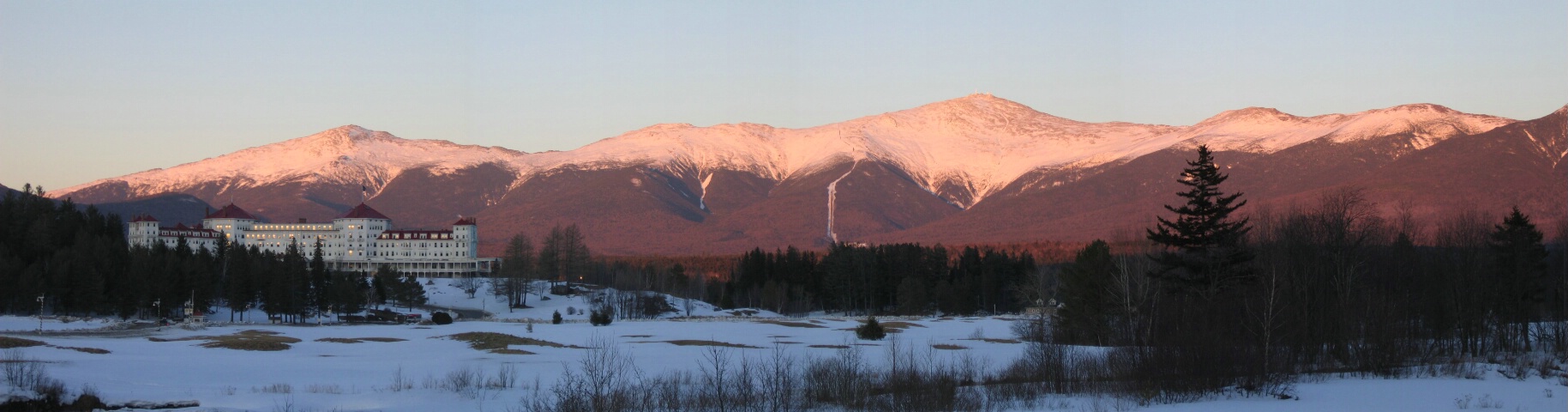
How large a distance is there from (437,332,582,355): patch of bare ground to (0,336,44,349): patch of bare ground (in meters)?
18.5

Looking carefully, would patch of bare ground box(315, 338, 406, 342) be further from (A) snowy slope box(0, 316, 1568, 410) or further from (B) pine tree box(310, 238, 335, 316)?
(B) pine tree box(310, 238, 335, 316)

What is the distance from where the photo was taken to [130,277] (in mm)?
92312

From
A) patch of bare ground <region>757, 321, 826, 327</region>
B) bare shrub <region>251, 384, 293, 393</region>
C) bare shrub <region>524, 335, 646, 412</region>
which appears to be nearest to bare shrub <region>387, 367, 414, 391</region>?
bare shrub <region>251, 384, 293, 393</region>

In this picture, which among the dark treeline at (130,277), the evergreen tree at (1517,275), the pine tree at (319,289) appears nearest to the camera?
the evergreen tree at (1517,275)

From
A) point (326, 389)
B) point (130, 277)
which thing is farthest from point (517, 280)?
point (326, 389)

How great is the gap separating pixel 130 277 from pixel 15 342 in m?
45.1

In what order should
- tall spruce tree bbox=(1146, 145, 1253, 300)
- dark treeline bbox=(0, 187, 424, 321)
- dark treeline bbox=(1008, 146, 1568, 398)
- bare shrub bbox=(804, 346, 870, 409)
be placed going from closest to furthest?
bare shrub bbox=(804, 346, 870, 409), dark treeline bbox=(1008, 146, 1568, 398), tall spruce tree bbox=(1146, 145, 1253, 300), dark treeline bbox=(0, 187, 424, 321)

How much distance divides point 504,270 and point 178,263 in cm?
5976

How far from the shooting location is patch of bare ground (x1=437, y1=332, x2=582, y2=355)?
58.4 meters

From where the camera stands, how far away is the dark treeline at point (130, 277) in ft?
293

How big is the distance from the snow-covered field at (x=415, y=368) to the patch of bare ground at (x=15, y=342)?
26.7 inches

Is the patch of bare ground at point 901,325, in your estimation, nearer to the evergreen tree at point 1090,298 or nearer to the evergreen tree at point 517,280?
the evergreen tree at point 1090,298

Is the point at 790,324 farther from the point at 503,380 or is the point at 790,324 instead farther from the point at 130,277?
the point at 503,380

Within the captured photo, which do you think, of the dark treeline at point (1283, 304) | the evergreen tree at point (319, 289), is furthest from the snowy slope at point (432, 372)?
the evergreen tree at point (319, 289)
